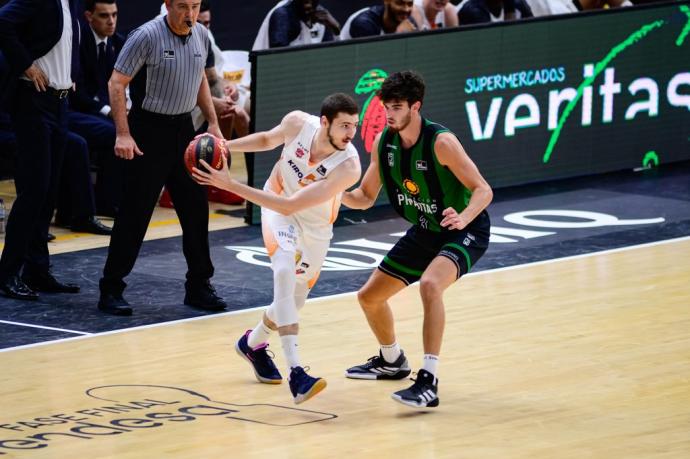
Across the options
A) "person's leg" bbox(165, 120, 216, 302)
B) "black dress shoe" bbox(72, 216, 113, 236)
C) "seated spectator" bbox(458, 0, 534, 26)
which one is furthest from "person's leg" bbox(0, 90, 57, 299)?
"seated spectator" bbox(458, 0, 534, 26)

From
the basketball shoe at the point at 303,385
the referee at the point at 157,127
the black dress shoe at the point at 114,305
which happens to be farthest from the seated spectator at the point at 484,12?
the basketball shoe at the point at 303,385

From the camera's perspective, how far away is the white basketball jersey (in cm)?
815

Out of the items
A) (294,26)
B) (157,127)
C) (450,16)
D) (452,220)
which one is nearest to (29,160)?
(157,127)

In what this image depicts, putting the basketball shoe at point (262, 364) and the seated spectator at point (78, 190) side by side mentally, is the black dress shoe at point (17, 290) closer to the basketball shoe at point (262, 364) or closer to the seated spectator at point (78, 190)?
the seated spectator at point (78, 190)

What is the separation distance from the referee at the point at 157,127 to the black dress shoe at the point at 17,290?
0.56m

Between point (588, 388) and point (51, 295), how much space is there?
4.12 metres

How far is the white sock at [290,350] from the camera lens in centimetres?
776

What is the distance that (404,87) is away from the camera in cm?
785

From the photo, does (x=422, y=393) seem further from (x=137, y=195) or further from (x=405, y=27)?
(x=405, y=27)

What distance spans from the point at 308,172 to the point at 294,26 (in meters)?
5.68

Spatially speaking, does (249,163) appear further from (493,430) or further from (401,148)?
(493,430)

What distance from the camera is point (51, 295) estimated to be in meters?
10.4

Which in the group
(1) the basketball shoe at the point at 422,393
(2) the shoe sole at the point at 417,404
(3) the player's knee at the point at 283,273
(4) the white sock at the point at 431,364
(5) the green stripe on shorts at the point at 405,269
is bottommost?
(2) the shoe sole at the point at 417,404

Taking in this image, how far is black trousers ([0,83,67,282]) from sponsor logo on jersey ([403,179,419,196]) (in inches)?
119
